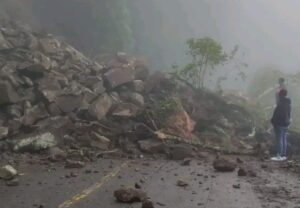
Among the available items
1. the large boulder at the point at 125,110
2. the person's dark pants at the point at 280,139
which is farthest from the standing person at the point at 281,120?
the large boulder at the point at 125,110

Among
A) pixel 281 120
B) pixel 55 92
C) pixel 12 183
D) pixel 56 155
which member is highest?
pixel 55 92

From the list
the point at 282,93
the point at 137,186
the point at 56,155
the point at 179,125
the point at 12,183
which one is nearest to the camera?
the point at 137,186

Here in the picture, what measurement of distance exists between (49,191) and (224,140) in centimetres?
832

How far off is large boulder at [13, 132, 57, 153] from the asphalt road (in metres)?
1.60

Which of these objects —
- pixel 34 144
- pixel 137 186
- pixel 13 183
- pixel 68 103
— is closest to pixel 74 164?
pixel 13 183

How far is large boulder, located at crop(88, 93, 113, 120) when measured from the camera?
45.2 ft

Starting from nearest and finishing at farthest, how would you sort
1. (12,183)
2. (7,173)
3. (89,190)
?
(89,190), (12,183), (7,173)

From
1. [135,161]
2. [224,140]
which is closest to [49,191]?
[135,161]

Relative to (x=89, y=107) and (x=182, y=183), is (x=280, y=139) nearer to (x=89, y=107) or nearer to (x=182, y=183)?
(x=182, y=183)

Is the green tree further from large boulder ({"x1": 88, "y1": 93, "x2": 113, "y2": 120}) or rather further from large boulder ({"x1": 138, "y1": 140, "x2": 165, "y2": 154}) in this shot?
large boulder ({"x1": 138, "y1": 140, "x2": 165, "y2": 154})

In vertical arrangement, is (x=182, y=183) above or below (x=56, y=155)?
below

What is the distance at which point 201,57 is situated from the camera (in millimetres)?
21516

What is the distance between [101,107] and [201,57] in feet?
27.6

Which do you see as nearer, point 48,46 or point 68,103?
point 68,103
